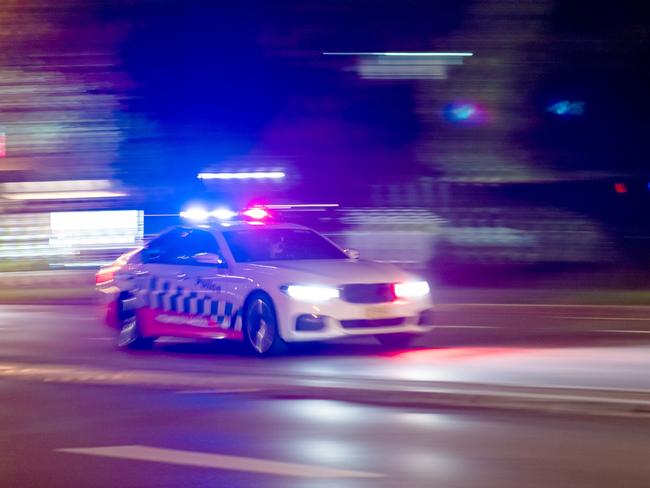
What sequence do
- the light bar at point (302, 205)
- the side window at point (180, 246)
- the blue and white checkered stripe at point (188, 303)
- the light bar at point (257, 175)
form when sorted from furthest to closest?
the light bar at point (302, 205)
the light bar at point (257, 175)
the side window at point (180, 246)
the blue and white checkered stripe at point (188, 303)

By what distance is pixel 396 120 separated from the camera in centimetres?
2595

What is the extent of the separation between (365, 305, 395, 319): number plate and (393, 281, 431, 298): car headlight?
21cm

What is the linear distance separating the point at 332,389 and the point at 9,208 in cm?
2125

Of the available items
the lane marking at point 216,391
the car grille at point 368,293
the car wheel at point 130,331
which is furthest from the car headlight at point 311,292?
the car wheel at point 130,331

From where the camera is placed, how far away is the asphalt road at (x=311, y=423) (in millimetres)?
7383

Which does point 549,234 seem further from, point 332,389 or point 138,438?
point 138,438

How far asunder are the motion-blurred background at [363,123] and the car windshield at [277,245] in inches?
442

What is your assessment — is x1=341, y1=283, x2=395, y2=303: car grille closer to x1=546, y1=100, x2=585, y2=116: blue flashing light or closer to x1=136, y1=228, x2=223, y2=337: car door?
x1=136, y1=228, x2=223, y2=337: car door

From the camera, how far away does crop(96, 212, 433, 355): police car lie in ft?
42.8

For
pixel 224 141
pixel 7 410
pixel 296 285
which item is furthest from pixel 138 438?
pixel 224 141

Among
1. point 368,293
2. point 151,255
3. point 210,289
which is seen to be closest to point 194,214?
point 151,255

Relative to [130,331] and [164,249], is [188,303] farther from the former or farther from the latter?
[130,331]

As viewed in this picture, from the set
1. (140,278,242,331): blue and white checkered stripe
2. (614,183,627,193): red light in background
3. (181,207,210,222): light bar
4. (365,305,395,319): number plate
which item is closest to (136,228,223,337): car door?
(140,278,242,331): blue and white checkered stripe

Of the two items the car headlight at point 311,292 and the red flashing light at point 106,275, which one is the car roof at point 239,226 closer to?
the red flashing light at point 106,275
